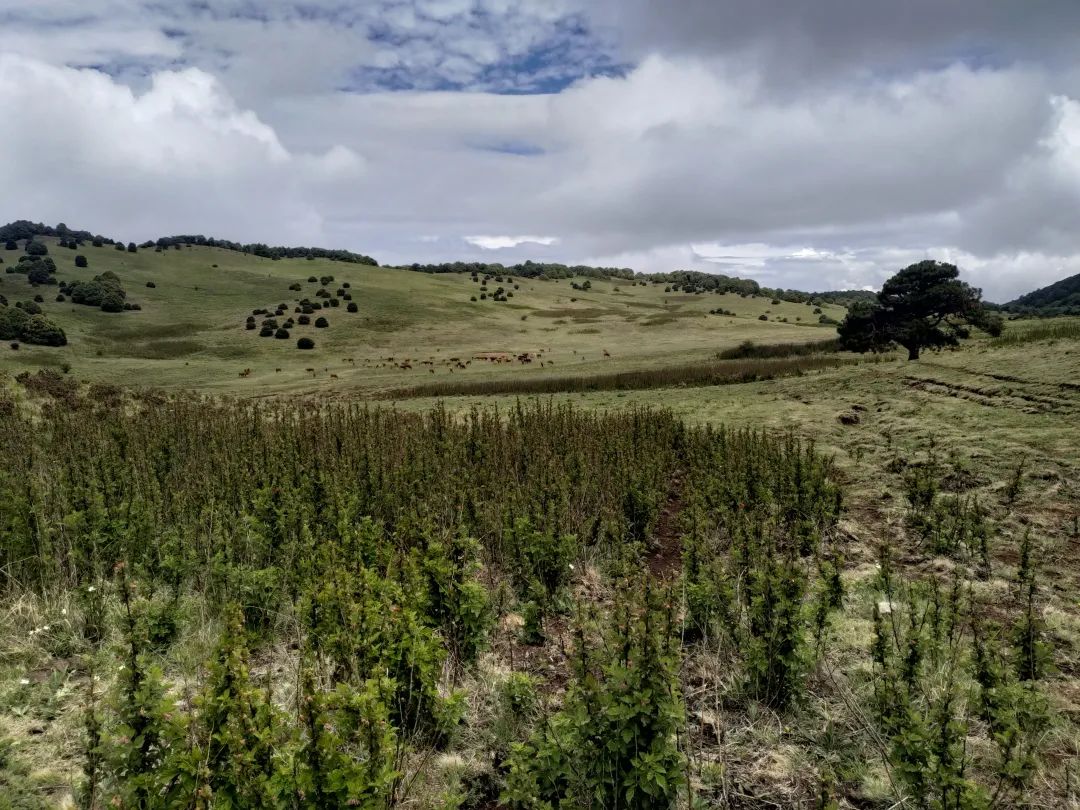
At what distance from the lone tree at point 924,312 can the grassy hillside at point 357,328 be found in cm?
1277

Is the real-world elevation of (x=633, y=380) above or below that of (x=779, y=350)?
below

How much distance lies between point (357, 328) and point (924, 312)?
52149mm

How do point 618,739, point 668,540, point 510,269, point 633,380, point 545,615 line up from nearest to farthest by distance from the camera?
1. point 618,739
2. point 545,615
3. point 668,540
4. point 633,380
5. point 510,269

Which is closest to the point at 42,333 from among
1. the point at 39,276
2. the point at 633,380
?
the point at 39,276

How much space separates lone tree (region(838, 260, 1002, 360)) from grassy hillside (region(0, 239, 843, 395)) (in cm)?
1277

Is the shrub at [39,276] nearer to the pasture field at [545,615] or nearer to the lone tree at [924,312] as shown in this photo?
the pasture field at [545,615]

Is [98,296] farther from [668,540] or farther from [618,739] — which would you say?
[618,739]

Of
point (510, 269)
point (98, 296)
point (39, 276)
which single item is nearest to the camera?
point (98, 296)

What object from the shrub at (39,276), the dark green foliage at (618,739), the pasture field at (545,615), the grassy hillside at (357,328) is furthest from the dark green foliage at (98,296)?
the dark green foliage at (618,739)

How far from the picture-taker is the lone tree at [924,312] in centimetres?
3488

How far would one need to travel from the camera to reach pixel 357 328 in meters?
66.9

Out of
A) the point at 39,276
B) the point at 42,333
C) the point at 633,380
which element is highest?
the point at 39,276

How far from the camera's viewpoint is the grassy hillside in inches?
1768

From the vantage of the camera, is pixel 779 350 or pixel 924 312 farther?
pixel 779 350
